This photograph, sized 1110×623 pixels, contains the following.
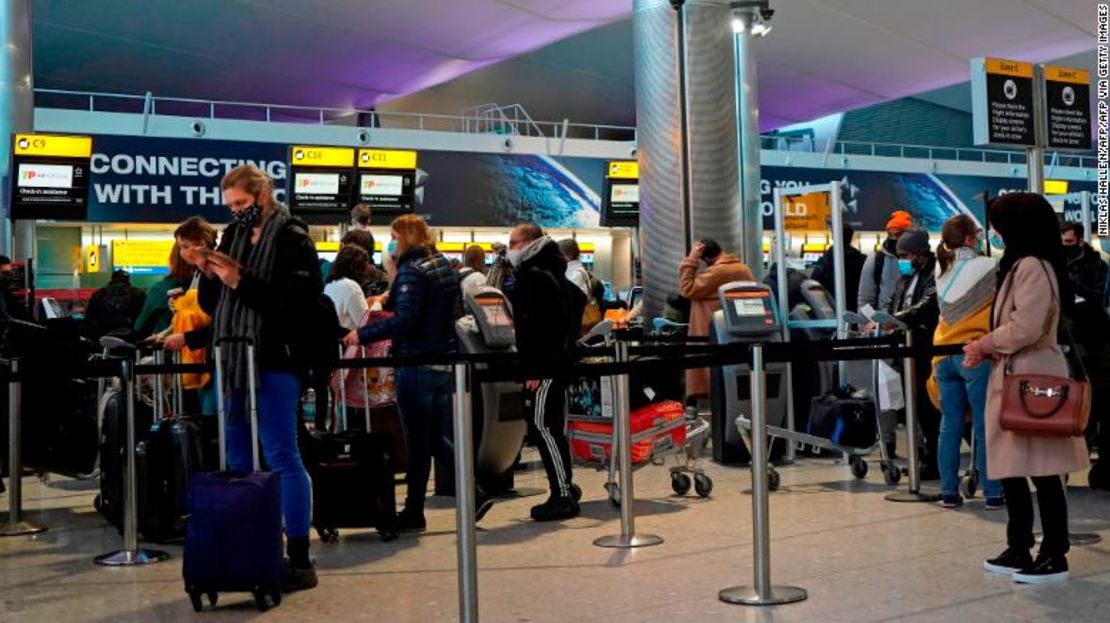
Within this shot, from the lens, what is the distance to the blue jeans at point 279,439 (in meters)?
5.25

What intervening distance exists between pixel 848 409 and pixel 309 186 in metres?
9.19

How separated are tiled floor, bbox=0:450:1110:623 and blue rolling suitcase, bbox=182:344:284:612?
12cm

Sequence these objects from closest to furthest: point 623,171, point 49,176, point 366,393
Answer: point 366,393, point 49,176, point 623,171

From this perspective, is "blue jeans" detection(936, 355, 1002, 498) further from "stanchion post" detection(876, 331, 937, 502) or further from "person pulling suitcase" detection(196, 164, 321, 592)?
"person pulling suitcase" detection(196, 164, 321, 592)

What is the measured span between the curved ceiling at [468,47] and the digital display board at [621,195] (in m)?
8.30

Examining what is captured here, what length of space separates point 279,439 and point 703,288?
4.79 meters

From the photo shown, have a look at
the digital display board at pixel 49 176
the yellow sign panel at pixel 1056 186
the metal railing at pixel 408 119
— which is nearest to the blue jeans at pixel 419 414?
the digital display board at pixel 49 176

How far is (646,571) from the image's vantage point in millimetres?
5523

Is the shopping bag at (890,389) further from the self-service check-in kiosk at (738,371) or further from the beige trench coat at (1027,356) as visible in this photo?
the beige trench coat at (1027,356)

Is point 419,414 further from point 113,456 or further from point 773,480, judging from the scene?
point 773,480

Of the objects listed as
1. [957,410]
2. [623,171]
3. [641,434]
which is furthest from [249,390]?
[623,171]

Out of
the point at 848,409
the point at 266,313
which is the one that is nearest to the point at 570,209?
the point at 848,409

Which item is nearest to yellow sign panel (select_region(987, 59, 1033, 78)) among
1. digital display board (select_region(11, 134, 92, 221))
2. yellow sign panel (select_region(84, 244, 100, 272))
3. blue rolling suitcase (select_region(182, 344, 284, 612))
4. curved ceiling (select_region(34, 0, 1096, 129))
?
blue rolling suitcase (select_region(182, 344, 284, 612))

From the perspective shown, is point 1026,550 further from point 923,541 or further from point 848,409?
point 848,409
